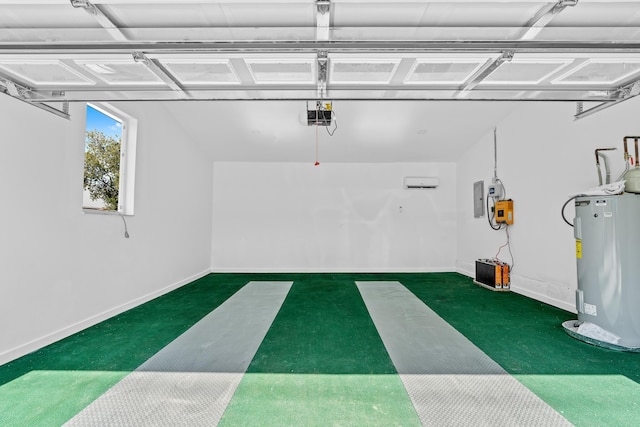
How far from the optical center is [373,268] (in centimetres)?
642

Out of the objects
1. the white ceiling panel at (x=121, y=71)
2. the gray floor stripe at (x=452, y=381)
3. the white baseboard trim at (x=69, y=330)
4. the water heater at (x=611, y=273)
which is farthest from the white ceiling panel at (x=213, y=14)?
the water heater at (x=611, y=273)

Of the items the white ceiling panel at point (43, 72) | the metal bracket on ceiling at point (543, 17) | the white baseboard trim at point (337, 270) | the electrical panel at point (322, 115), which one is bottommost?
the white baseboard trim at point (337, 270)

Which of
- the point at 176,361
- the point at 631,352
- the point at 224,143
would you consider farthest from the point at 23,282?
the point at 631,352

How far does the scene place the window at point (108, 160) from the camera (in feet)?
10.0

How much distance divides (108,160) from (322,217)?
421 cm

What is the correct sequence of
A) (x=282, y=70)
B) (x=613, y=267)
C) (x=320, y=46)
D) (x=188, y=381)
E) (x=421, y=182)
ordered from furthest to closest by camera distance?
1. (x=421, y=182)
2. (x=613, y=267)
3. (x=282, y=70)
4. (x=188, y=381)
5. (x=320, y=46)

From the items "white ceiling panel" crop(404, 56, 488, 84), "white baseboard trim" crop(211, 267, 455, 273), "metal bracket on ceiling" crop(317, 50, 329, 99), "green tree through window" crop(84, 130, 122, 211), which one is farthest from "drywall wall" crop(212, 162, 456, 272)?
"white ceiling panel" crop(404, 56, 488, 84)

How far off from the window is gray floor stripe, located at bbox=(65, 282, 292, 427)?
1927 mm

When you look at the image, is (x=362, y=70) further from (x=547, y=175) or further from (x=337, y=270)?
(x=337, y=270)

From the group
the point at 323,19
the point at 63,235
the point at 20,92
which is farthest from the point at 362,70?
the point at 63,235

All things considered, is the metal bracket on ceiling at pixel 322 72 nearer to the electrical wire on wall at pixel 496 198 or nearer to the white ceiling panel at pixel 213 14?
the white ceiling panel at pixel 213 14

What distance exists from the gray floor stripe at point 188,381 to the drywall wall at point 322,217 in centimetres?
340

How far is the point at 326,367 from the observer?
6.74 ft

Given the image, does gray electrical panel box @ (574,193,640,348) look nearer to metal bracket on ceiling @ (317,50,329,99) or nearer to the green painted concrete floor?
the green painted concrete floor
